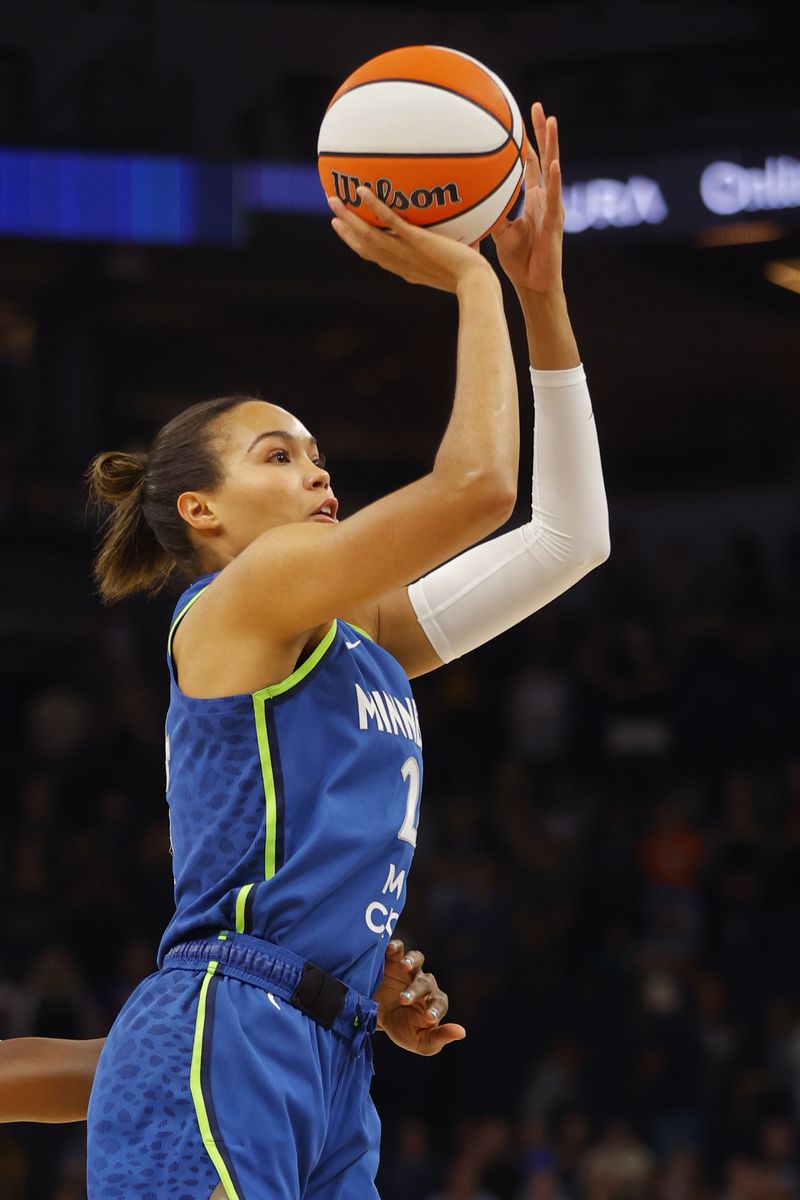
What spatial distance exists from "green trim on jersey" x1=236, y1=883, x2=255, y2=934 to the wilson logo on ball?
3.59 ft

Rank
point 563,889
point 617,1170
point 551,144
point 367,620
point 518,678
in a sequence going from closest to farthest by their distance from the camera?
1. point 551,144
2. point 367,620
3. point 617,1170
4. point 563,889
5. point 518,678

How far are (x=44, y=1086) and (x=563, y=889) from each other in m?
7.00

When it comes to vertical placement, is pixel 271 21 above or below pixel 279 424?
above

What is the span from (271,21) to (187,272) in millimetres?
2190

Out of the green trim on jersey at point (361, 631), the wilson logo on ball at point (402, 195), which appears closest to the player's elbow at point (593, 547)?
the green trim on jersey at point (361, 631)

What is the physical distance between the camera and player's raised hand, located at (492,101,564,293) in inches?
116

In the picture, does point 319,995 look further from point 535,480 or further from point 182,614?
point 535,480

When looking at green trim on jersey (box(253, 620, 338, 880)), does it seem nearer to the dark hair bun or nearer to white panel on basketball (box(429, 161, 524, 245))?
the dark hair bun

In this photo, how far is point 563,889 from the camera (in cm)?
965

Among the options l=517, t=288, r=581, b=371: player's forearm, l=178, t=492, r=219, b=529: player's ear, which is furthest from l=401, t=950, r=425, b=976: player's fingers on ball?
l=517, t=288, r=581, b=371: player's forearm

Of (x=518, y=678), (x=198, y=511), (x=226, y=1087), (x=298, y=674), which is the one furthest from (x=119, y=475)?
(x=518, y=678)

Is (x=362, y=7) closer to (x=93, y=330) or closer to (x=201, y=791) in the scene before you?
(x=93, y=330)

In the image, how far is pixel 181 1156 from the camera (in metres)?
Answer: 2.45

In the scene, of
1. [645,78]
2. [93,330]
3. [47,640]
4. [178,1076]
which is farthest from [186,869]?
[47,640]
